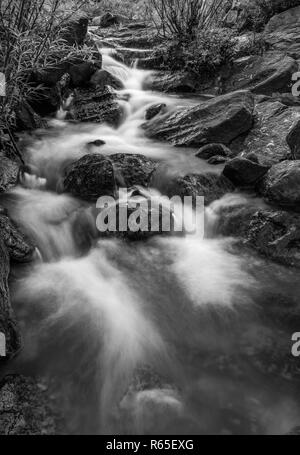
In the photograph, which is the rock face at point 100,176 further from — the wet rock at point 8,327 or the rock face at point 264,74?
the rock face at point 264,74

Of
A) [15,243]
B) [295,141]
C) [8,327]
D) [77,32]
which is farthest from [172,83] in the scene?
[8,327]

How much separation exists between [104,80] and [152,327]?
625cm

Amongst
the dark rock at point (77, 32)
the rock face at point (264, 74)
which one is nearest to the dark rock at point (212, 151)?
the rock face at point (264, 74)

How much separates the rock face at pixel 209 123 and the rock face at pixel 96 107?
784mm

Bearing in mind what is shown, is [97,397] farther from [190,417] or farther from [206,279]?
[206,279]

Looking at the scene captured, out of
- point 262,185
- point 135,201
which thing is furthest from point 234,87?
point 135,201

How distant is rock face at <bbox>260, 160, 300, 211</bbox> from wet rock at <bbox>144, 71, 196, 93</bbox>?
14.8 feet

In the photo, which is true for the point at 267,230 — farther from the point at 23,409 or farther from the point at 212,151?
the point at 23,409

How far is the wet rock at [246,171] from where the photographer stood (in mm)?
4840

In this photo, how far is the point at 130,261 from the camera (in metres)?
3.91

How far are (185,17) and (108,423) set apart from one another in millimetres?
9333

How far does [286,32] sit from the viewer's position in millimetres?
8602

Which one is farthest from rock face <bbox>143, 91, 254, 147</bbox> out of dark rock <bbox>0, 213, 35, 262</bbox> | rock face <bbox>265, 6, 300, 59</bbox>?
dark rock <bbox>0, 213, 35, 262</bbox>

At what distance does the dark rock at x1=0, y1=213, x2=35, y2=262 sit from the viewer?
3.55 m
